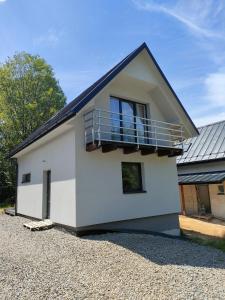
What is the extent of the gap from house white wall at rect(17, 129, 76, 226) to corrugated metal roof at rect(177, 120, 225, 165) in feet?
36.6

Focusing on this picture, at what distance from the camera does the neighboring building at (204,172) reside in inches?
648

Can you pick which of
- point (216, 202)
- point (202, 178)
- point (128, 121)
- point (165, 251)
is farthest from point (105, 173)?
point (216, 202)

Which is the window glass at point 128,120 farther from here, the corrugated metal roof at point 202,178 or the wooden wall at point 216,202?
the wooden wall at point 216,202

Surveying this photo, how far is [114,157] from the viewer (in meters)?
9.75

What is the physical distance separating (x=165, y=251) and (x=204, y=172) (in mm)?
11636

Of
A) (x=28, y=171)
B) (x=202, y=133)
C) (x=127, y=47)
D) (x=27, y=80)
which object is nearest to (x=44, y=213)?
(x=28, y=171)

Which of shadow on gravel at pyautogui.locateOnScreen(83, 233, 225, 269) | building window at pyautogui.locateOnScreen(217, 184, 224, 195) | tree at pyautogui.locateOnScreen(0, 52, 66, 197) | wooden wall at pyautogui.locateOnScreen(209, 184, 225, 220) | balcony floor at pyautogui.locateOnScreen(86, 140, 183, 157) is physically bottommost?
shadow on gravel at pyautogui.locateOnScreen(83, 233, 225, 269)

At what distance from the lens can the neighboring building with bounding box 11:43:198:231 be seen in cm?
865

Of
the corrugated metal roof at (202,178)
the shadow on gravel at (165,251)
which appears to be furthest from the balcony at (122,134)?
the corrugated metal roof at (202,178)

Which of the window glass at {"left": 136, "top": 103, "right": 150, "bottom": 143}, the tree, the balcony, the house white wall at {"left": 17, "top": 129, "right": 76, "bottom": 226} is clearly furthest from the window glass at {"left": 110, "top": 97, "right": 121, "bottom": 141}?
the tree

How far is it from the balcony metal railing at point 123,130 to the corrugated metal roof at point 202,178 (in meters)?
4.22

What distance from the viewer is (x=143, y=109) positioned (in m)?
11.7

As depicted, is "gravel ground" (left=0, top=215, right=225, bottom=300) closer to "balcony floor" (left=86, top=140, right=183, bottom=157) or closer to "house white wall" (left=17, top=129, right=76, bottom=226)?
"house white wall" (left=17, top=129, right=76, bottom=226)

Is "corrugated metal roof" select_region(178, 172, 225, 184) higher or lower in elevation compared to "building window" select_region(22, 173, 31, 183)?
lower
